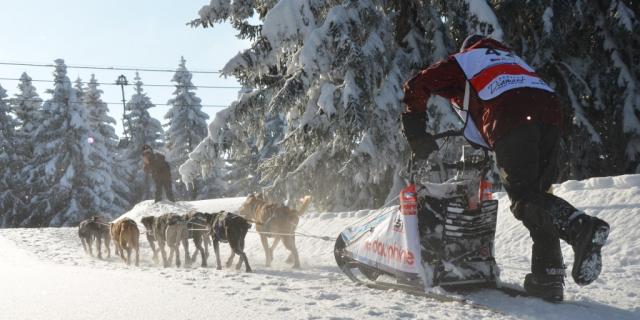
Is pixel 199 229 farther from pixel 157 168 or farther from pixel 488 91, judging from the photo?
pixel 157 168

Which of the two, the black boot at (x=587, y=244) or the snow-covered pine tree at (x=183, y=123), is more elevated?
the snow-covered pine tree at (x=183, y=123)

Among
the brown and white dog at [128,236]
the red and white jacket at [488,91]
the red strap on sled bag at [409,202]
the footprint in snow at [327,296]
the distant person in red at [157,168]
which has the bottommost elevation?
the footprint in snow at [327,296]

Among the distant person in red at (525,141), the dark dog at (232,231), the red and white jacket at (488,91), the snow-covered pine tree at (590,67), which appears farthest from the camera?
the snow-covered pine tree at (590,67)

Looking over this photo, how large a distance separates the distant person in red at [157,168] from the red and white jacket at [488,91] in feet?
40.8

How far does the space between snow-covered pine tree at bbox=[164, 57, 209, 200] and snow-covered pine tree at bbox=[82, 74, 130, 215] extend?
3765mm

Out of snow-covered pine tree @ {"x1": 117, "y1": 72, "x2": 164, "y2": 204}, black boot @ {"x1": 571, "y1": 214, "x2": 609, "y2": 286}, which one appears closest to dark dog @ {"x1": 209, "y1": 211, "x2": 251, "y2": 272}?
black boot @ {"x1": 571, "y1": 214, "x2": 609, "y2": 286}

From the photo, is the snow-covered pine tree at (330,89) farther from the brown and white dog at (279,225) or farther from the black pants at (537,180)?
the black pants at (537,180)

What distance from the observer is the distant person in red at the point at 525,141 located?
2.97 metres

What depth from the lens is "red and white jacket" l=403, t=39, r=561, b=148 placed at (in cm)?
323

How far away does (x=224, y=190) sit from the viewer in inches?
1533

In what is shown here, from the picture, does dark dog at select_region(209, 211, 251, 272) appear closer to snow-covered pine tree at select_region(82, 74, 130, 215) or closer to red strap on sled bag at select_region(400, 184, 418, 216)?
red strap on sled bag at select_region(400, 184, 418, 216)

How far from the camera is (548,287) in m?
3.34

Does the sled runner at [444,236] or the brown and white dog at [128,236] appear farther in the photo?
the brown and white dog at [128,236]

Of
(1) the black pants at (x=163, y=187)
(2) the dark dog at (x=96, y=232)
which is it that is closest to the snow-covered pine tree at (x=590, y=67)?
(2) the dark dog at (x=96, y=232)
